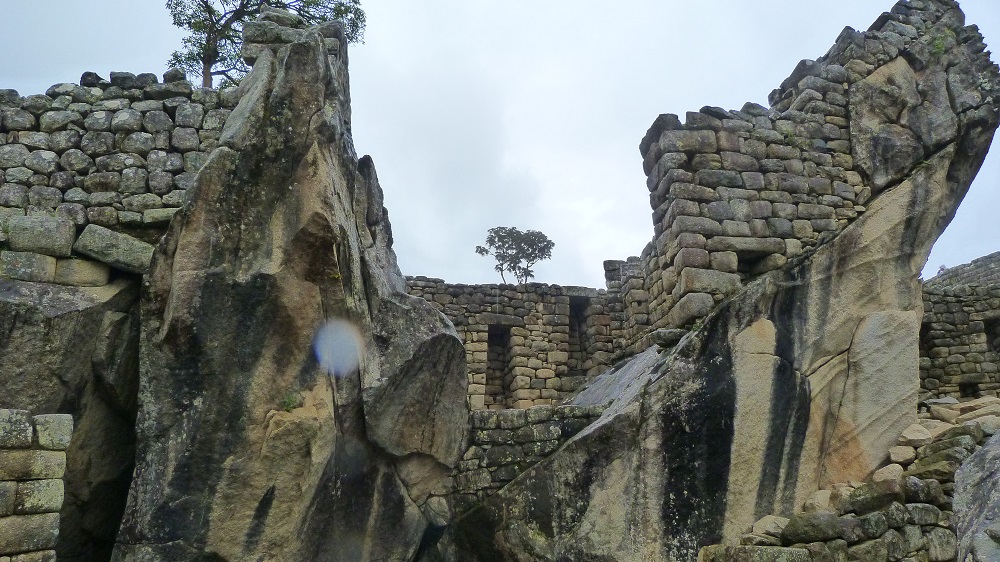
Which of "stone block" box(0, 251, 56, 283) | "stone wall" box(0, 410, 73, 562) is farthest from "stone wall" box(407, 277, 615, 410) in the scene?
"stone wall" box(0, 410, 73, 562)

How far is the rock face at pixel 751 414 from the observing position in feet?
23.1

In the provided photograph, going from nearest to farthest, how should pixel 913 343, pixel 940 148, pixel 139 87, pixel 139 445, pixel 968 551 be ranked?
pixel 968 551 < pixel 139 445 < pixel 139 87 < pixel 913 343 < pixel 940 148

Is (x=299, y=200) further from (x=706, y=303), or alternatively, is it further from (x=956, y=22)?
(x=956, y=22)

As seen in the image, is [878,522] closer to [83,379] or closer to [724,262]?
[724,262]

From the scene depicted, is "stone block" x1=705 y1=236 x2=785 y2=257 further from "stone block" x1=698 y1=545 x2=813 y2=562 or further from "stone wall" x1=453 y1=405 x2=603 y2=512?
"stone block" x1=698 y1=545 x2=813 y2=562

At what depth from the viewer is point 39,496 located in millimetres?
4684

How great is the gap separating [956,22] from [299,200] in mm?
9481

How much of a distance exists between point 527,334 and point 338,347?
709cm

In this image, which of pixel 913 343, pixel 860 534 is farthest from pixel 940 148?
pixel 860 534

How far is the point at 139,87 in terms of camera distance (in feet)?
24.5

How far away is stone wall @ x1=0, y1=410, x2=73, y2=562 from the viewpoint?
4.54m

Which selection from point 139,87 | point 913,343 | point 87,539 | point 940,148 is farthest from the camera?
point 940,148

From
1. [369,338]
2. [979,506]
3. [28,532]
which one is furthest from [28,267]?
[979,506]

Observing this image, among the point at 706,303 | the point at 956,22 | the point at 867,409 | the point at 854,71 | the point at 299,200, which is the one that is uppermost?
the point at 956,22
